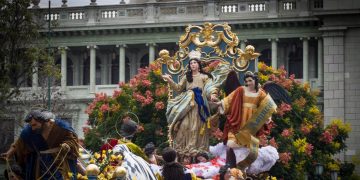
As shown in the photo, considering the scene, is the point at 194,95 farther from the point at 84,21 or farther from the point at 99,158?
the point at 84,21

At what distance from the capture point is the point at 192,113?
22.6 meters

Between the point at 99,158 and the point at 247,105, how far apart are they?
182 inches

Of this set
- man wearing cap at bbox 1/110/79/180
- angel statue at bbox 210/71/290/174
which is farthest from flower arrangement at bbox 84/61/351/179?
man wearing cap at bbox 1/110/79/180

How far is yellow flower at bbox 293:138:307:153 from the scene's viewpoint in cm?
4536

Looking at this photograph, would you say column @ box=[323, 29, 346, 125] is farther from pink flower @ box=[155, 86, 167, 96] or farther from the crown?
the crown

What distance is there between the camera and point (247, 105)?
2088 cm

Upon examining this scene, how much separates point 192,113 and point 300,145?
77.5 feet

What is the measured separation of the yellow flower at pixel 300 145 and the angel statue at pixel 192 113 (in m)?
22.9

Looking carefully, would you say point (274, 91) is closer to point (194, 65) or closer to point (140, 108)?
point (194, 65)

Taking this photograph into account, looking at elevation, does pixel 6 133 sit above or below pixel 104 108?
below

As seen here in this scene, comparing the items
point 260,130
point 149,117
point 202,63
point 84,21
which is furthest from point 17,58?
point 84,21

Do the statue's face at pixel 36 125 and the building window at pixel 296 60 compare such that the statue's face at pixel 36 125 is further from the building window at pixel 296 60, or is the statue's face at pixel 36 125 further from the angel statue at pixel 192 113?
the building window at pixel 296 60

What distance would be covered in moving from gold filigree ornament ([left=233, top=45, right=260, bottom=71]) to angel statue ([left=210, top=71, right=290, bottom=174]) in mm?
1792

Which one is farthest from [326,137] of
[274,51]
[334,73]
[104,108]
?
[274,51]
